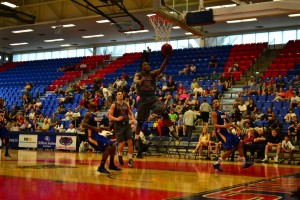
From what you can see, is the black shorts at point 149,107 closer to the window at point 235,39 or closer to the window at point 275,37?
the window at point 275,37

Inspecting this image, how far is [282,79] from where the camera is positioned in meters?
19.8

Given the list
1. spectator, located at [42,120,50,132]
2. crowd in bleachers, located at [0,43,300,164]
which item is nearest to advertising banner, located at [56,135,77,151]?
crowd in bleachers, located at [0,43,300,164]

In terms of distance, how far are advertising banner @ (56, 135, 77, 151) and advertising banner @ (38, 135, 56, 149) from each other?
313 millimetres

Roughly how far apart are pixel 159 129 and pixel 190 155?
1826mm

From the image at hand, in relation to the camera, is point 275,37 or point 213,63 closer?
point 213,63

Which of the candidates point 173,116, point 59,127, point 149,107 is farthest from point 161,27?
point 59,127

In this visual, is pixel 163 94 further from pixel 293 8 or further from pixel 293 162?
pixel 293 8

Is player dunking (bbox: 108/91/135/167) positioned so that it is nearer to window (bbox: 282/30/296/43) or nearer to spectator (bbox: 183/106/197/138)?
spectator (bbox: 183/106/197/138)

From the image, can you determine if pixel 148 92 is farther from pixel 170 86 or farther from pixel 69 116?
pixel 69 116

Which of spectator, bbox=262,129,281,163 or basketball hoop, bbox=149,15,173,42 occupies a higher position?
basketball hoop, bbox=149,15,173,42

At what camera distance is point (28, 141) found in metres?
21.2

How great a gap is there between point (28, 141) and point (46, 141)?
4.07 feet

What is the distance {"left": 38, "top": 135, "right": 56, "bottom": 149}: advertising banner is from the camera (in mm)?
20344

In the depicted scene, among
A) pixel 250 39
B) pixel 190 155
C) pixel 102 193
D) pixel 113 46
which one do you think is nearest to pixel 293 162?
pixel 190 155
